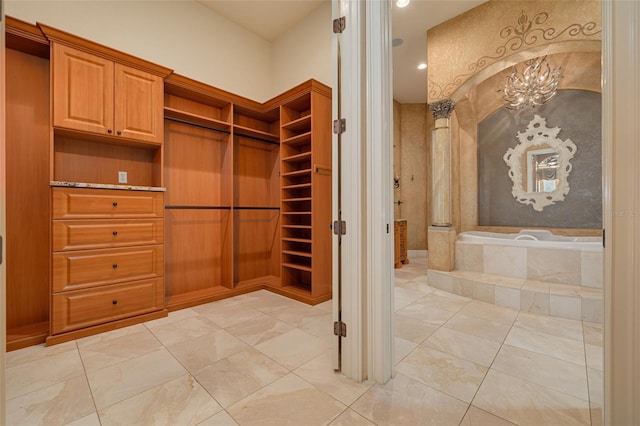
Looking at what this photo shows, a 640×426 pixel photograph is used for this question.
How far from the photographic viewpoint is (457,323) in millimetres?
2396

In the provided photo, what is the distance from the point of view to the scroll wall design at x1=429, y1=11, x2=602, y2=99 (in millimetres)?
2734

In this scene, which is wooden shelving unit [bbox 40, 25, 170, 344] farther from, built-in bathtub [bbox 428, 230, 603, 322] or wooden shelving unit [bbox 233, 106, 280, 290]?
built-in bathtub [bbox 428, 230, 603, 322]

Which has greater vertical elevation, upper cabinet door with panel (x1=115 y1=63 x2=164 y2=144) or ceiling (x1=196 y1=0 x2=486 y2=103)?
ceiling (x1=196 y1=0 x2=486 y2=103)

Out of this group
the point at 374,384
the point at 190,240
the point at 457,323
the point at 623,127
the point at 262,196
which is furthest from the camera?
the point at 262,196

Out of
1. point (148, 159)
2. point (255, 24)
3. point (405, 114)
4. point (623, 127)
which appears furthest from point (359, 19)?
point (405, 114)

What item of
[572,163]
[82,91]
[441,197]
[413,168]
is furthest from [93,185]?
[572,163]

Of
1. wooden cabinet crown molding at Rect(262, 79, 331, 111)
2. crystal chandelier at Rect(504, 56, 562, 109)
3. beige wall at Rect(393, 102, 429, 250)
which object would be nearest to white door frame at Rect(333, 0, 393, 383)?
wooden cabinet crown molding at Rect(262, 79, 331, 111)

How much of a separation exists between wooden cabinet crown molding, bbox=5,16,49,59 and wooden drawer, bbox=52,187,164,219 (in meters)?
1.20

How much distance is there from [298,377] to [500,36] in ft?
13.8

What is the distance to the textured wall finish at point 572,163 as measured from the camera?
3.90m

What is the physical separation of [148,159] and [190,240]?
1.00 metres

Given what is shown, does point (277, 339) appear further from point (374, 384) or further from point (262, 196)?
point (262, 196)

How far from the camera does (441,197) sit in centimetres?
374

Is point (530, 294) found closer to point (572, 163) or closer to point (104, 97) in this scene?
point (572, 163)
